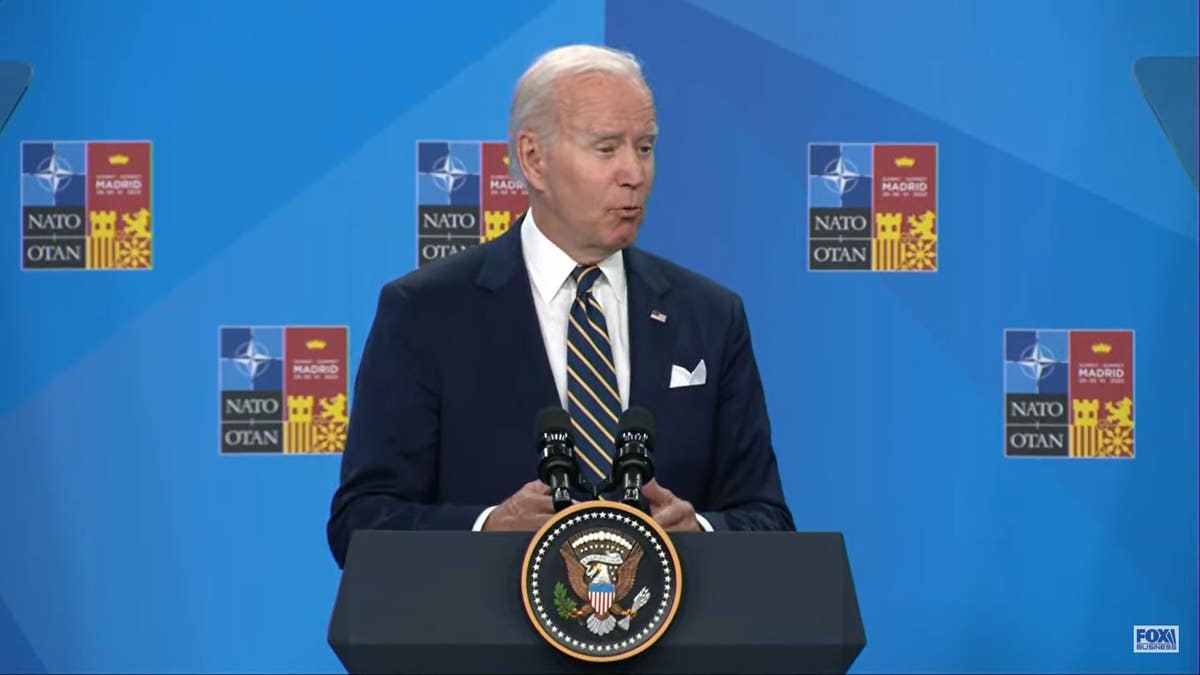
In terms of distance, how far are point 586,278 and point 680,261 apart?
60.8 inches

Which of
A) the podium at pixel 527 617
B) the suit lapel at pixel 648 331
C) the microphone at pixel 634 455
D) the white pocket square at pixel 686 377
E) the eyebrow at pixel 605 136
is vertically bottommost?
the podium at pixel 527 617

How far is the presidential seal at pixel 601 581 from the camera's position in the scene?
72.4 inches

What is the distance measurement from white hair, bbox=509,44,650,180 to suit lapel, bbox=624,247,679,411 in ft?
0.81

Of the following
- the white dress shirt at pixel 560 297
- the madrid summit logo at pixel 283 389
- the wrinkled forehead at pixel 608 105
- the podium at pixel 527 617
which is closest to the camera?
the podium at pixel 527 617

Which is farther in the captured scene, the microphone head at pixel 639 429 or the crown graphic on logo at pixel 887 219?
the crown graphic on logo at pixel 887 219

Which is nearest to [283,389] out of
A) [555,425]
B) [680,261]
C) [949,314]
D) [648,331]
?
[680,261]

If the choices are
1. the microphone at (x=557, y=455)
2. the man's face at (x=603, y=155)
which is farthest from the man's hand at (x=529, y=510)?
the man's face at (x=603, y=155)

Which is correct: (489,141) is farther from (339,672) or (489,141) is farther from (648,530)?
(648,530)

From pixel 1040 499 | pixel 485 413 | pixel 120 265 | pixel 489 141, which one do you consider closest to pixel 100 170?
pixel 120 265

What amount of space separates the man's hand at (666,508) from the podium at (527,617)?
277 mm

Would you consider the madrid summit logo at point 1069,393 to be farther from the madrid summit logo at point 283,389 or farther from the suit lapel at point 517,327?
the suit lapel at point 517,327

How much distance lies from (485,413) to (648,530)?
710 millimetres

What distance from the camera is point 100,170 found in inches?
163

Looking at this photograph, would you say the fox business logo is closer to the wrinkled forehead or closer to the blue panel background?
the blue panel background
